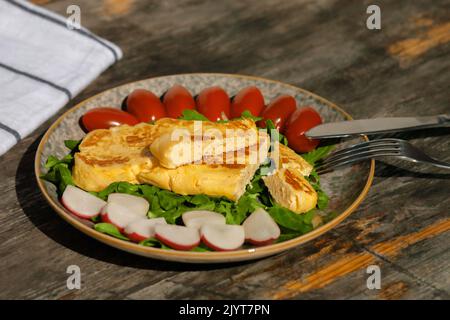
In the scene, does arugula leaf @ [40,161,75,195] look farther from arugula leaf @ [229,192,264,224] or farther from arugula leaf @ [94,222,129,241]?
arugula leaf @ [229,192,264,224]

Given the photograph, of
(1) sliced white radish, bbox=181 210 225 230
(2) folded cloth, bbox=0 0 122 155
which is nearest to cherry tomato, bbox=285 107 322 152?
(1) sliced white radish, bbox=181 210 225 230

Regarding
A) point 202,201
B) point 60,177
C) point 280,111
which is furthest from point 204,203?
point 280,111

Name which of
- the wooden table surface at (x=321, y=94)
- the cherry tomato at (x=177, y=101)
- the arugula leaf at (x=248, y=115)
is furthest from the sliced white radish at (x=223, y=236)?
the cherry tomato at (x=177, y=101)

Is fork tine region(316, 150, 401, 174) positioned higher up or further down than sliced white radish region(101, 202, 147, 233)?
higher up

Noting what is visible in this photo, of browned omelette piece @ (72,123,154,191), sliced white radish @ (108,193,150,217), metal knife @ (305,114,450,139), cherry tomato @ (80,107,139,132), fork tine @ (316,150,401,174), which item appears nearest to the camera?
sliced white radish @ (108,193,150,217)

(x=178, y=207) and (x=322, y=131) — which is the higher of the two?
(x=322, y=131)

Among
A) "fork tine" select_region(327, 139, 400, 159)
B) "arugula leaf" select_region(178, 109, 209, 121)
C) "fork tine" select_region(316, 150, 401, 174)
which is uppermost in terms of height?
"arugula leaf" select_region(178, 109, 209, 121)

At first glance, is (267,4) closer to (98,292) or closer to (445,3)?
→ (445,3)
